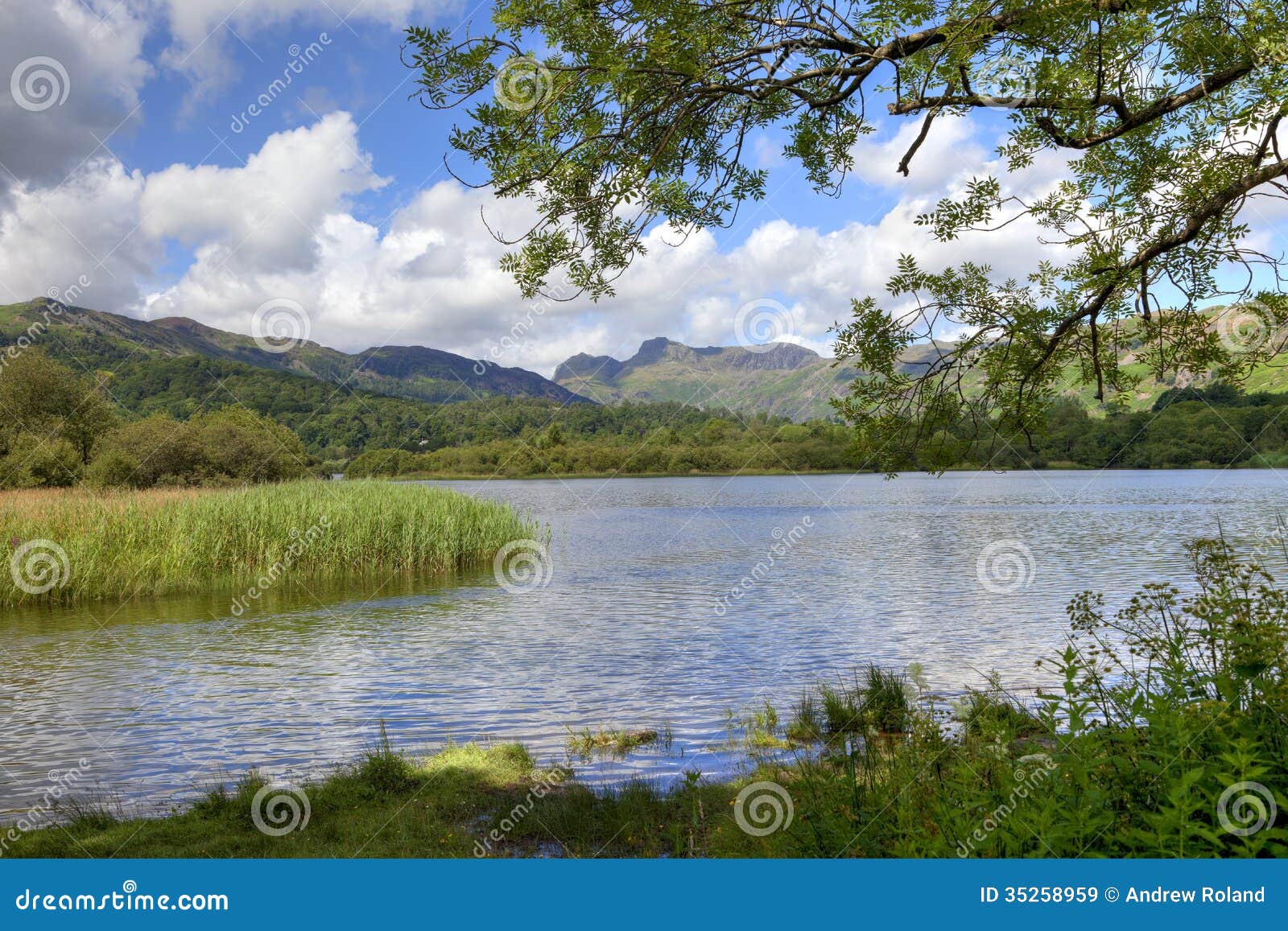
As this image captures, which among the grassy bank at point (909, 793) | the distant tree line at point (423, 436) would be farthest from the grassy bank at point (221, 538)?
the grassy bank at point (909, 793)

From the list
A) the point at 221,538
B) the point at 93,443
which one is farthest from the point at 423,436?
the point at 221,538

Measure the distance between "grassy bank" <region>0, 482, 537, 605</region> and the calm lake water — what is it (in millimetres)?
1459

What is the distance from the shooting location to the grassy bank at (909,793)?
356cm

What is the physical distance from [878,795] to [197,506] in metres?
24.1

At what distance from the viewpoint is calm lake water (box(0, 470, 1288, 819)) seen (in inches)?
365

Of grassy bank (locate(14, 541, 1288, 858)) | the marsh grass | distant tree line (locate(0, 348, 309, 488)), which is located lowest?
the marsh grass

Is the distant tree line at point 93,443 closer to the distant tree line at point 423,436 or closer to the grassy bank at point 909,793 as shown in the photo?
the distant tree line at point 423,436

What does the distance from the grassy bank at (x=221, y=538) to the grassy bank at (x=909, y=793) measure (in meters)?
17.2

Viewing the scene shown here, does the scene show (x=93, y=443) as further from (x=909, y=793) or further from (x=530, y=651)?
(x=909, y=793)

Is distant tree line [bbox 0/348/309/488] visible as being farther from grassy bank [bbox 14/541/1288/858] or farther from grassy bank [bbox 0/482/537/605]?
grassy bank [bbox 14/541/1288/858]

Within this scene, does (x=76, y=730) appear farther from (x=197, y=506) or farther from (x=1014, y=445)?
(x=197, y=506)

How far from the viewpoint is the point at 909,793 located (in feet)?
15.4

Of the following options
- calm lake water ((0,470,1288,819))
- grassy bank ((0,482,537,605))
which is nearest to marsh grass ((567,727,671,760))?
calm lake water ((0,470,1288,819))

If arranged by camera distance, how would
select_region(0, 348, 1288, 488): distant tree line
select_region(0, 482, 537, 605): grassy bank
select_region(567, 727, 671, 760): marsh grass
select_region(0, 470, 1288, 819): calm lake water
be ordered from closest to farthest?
select_region(567, 727, 671, 760): marsh grass < select_region(0, 470, 1288, 819): calm lake water < select_region(0, 482, 537, 605): grassy bank < select_region(0, 348, 1288, 488): distant tree line
